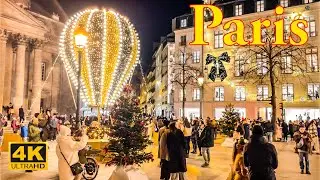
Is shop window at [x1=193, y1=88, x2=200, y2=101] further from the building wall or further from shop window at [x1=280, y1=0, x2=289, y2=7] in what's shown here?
shop window at [x1=280, y1=0, x2=289, y2=7]

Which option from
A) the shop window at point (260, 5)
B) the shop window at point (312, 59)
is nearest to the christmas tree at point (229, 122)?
the shop window at point (312, 59)

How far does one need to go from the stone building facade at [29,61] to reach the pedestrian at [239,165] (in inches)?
1011

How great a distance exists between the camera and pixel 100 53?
57.0ft

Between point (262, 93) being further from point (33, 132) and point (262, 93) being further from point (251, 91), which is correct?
point (33, 132)

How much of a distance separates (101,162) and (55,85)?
4049 cm

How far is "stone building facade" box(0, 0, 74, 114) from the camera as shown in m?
39.7

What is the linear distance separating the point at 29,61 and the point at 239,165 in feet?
136

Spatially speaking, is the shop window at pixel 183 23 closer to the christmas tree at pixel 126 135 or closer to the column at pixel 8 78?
the column at pixel 8 78

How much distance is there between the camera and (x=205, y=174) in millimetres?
12977

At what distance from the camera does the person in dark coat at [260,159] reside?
Answer: 275 inches

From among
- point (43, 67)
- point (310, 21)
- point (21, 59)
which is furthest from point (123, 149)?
point (43, 67)

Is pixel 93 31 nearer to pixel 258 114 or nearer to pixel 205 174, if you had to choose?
pixel 205 174

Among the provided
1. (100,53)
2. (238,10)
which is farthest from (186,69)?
(100,53)

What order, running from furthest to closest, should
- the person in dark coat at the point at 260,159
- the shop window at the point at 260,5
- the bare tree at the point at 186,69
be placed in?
the bare tree at the point at 186,69 → the shop window at the point at 260,5 → the person in dark coat at the point at 260,159
